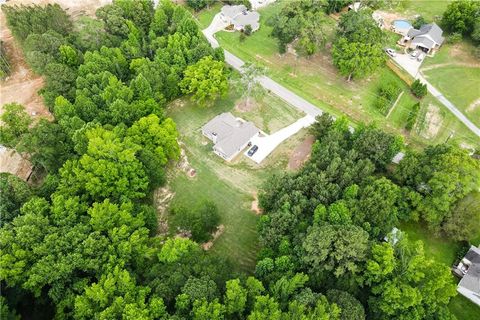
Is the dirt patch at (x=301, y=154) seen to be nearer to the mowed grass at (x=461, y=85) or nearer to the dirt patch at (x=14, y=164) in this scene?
the mowed grass at (x=461, y=85)

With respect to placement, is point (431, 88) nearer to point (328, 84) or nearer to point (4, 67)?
point (328, 84)

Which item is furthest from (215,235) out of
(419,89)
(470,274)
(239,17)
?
(239,17)

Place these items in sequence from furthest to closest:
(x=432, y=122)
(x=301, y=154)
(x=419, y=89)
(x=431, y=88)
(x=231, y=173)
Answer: (x=431, y=88)
(x=419, y=89)
(x=432, y=122)
(x=301, y=154)
(x=231, y=173)

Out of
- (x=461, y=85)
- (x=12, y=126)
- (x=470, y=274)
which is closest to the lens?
(x=470, y=274)

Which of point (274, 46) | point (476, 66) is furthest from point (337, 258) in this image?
point (476, 66)

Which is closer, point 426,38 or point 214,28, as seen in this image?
point 426,38

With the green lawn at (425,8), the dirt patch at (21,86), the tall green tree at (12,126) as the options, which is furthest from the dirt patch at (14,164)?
the green lawn at (425,8)

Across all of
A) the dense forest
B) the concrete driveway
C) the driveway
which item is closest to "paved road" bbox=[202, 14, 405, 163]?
the concrete driveway
